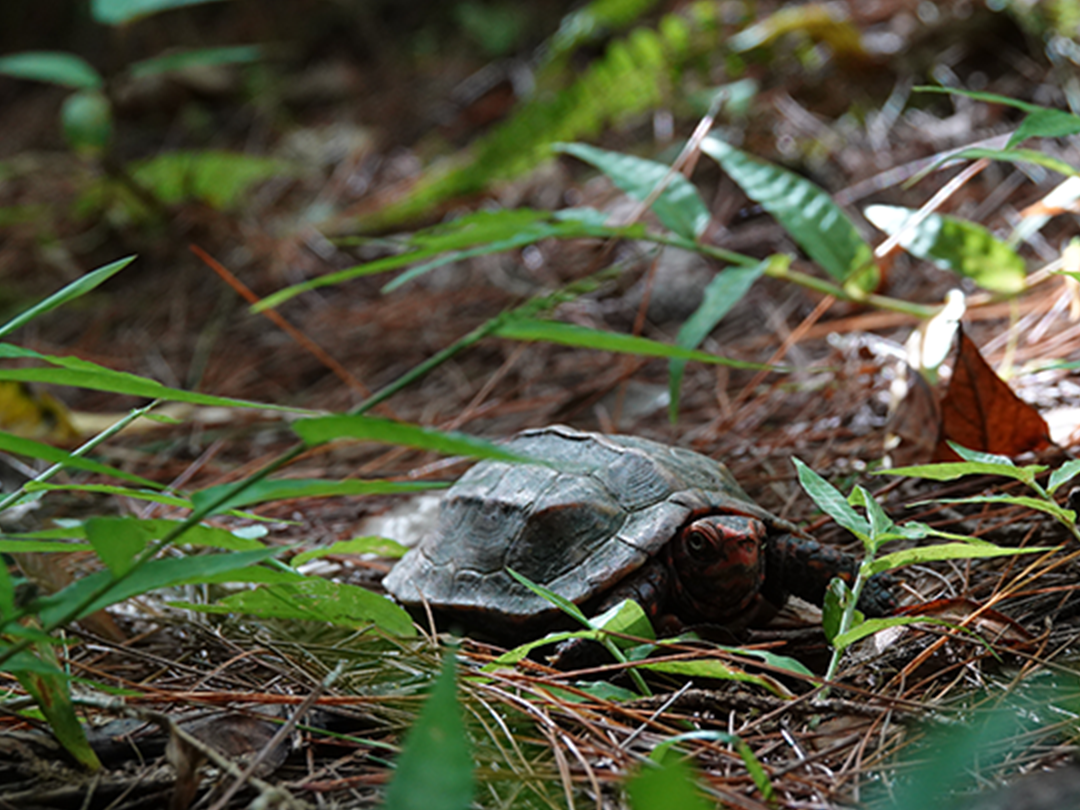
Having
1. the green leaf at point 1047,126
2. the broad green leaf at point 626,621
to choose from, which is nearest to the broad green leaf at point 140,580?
the broad green leaf at point 626,621

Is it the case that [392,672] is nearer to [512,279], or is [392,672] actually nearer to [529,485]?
[529,485]

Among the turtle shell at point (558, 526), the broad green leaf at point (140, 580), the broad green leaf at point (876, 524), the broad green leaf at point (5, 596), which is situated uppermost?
the broad green leaf at point (140, 580)

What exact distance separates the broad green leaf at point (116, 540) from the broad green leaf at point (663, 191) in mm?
1749

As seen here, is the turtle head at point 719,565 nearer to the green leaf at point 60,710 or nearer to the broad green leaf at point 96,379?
the broad green leaf at point 96,379

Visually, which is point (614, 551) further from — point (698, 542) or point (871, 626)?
point (871, 626)

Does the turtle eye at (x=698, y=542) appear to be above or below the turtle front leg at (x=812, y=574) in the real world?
above

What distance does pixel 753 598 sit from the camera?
1.74m

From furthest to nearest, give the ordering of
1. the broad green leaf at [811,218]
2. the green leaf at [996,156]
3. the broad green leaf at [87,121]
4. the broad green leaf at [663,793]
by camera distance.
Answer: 1. the broad green leaf at [87,121]
2. the broad green leaf at [811,218]
3. the green leaf at [996,156]
4. the broad green leaf at [663,793]

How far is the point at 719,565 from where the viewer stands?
5.45 ft

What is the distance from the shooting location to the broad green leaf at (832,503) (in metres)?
1.42

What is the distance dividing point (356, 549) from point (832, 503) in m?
0.90

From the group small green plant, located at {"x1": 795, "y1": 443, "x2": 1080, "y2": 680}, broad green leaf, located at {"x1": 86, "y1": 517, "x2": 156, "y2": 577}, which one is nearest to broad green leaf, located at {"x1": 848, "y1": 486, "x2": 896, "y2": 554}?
small green plant, located at {"x1": 795, "y1": 443, "x2": 1080, "y2": 680}

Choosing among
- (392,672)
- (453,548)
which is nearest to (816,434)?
(453,548)

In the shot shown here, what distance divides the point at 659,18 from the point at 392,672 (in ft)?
17.3
